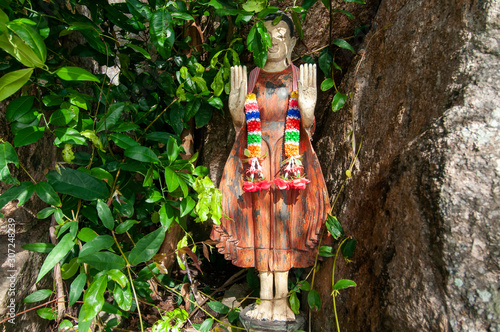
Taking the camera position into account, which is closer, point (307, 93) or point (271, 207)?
point (307, 93)

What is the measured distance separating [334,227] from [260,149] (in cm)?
49

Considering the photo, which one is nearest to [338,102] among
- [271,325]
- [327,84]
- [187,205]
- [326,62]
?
[327,84]

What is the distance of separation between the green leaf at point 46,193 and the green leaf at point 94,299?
0.33m

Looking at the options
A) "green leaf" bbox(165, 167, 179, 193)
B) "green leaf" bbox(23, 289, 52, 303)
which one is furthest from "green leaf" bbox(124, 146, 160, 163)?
"green leaf" bbox(23, 289, 52, 303)

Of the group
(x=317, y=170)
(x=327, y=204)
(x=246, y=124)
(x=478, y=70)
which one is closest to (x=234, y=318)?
(x=327, y=204)

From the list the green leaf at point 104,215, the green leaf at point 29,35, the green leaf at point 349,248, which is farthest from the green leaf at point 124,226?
A: the green leaf at point 349,248

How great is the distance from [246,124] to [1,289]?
1258 millimetres

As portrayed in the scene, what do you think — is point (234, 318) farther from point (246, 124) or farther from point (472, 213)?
point (472, 213)

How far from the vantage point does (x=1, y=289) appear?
4.41 ft

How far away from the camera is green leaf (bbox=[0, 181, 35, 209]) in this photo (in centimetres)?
106

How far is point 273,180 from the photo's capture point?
5.03 feet

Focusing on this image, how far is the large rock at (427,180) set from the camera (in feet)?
3.06

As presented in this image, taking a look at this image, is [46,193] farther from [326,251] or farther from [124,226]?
[326,251]

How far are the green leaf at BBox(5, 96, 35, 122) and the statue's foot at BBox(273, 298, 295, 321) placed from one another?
4.36 ft
